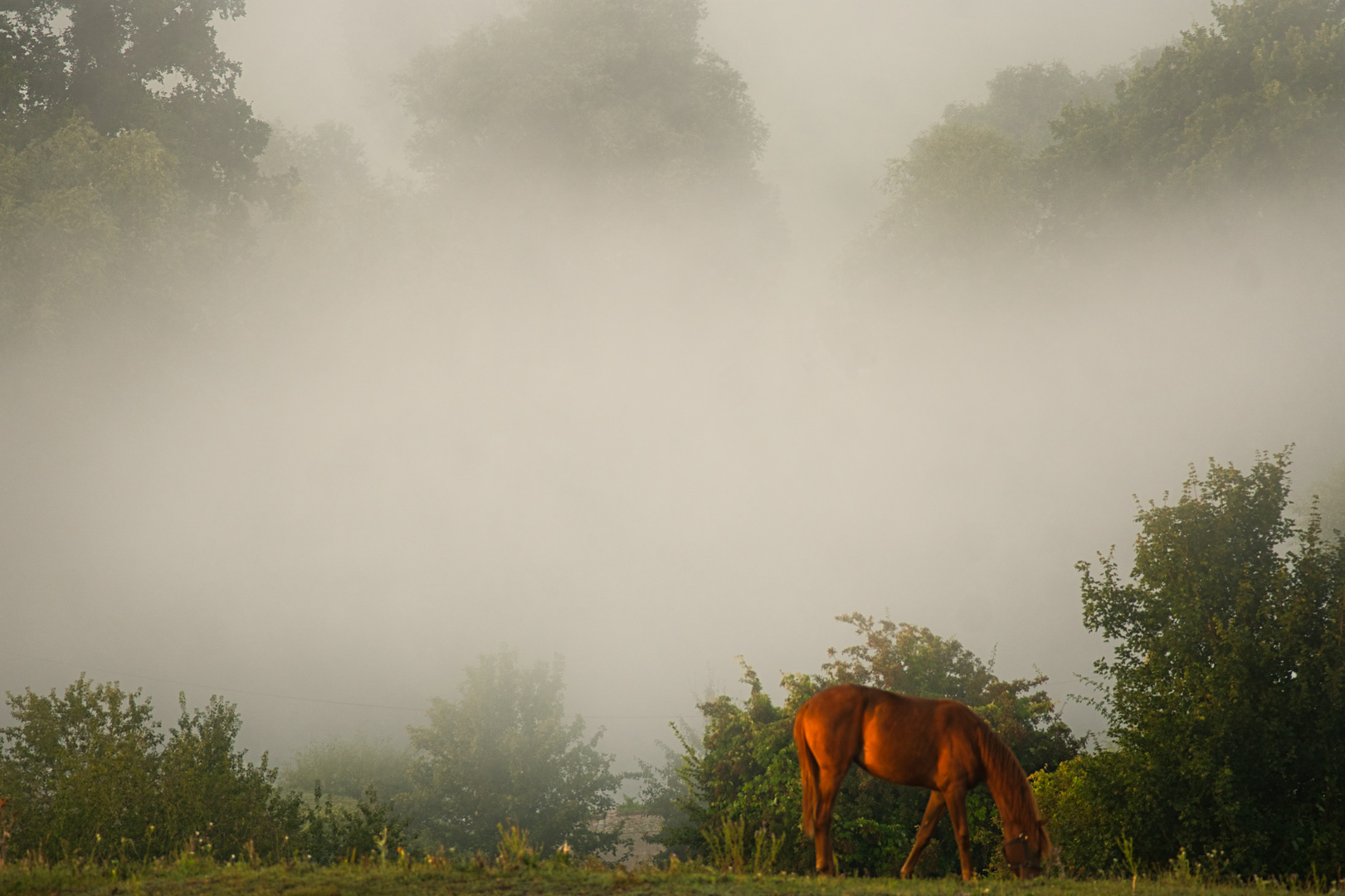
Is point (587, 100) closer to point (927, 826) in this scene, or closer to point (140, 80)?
point (140, 80)

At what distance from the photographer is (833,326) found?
222 ft

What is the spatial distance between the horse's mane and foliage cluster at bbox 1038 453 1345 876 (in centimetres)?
450

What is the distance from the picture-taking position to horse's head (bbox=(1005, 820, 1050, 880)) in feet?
28.9

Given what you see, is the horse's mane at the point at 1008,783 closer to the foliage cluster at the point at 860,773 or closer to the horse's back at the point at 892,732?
the horse's back at the point at 892,732

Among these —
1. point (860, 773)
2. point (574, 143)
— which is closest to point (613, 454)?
point (574, 143)

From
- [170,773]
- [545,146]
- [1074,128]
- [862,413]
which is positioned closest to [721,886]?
[170,773]

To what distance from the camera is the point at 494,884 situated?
25.0 feet

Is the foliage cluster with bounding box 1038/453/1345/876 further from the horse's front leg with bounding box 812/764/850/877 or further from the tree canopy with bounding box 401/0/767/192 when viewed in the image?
the tree canopy with bounding box 401/0/767/192

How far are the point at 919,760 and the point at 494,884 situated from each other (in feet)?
15.2

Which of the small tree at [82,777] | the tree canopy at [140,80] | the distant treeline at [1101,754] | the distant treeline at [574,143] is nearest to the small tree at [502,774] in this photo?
the distant treeline at [1101,754]

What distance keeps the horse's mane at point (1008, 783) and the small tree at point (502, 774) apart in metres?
38.2

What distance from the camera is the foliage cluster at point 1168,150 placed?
40125 millimetres

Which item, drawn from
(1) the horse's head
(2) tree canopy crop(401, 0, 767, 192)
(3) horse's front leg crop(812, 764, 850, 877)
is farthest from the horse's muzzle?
(2) tree canopy crop(401, 0, 767, 192)

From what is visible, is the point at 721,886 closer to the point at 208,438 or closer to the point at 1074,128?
the point at 1074,128
